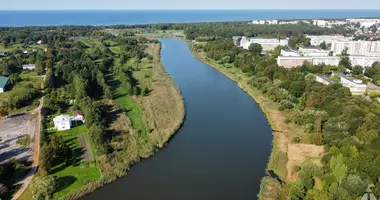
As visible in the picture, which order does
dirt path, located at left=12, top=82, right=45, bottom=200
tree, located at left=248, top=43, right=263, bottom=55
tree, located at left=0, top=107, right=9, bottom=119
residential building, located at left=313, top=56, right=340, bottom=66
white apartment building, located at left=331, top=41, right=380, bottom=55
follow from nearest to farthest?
1. dirt path, located at left=12, top=82, right=45, bottom=200
2. tree, located at left=0, top=107, right=9, bottom=119
3. residential building, located at left=313, top=56, right=340, bottom=66
4. tree, located at left=248, top=43, right=263, bottom=55
5. white apartment building, located at left=331, top=41, right=380, bottom=55

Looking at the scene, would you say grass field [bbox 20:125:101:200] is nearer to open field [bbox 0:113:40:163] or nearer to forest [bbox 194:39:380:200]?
open field [bbox 0:113:40:163]

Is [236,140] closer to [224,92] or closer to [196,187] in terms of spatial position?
[196,187]

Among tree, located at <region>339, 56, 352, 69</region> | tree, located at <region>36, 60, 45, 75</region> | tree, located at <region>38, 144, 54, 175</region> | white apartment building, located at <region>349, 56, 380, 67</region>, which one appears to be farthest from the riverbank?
tree, located at <region>36, 60, 45, 75</region>

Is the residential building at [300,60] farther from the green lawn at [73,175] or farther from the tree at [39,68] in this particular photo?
the green lawn at [73,175]

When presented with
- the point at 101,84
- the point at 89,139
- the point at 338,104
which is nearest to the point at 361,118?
the point at 338,104

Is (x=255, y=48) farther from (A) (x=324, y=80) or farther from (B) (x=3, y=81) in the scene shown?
(B) (x=3, y=81)

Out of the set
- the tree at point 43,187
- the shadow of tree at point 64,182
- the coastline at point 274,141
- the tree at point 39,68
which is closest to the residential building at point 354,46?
the coastline at point 274,141

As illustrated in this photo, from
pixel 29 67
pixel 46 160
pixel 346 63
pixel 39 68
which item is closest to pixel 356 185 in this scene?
pixel 46 160
